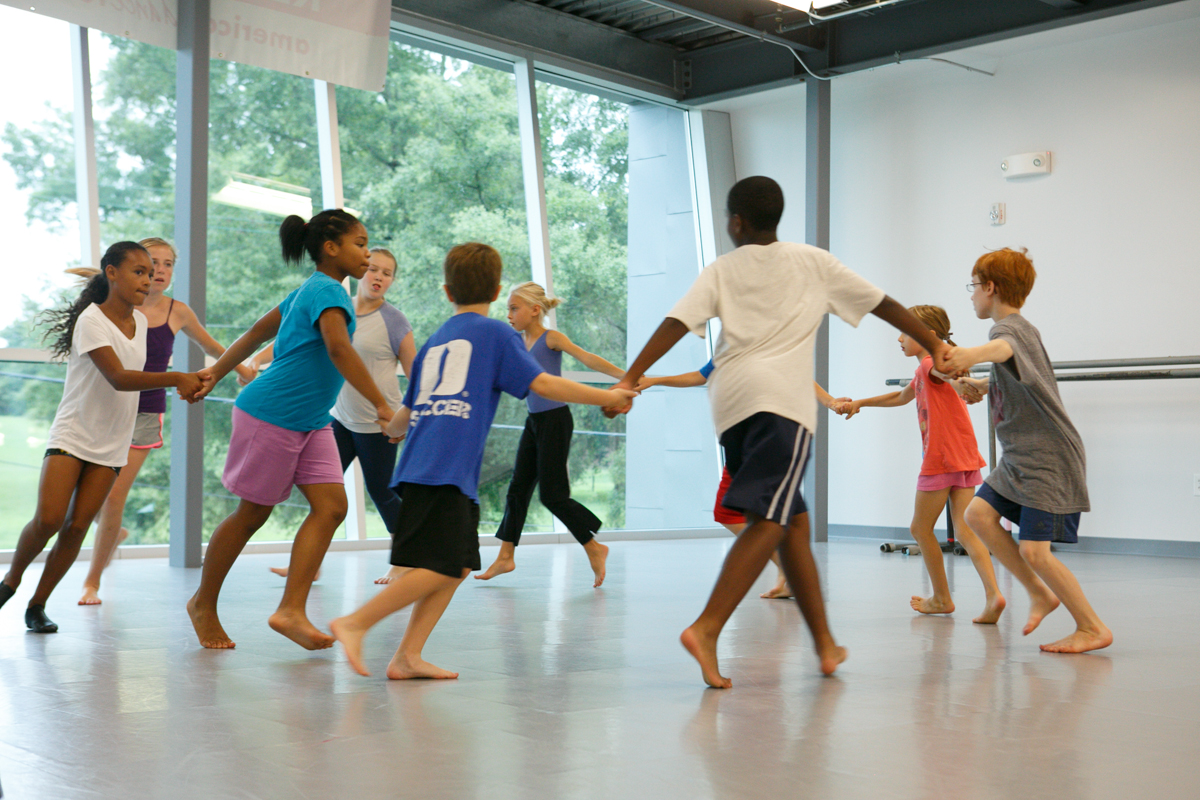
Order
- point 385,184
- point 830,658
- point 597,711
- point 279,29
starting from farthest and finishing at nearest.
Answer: point 385,184 < point 279,29 < point 830,658 < point 597,711

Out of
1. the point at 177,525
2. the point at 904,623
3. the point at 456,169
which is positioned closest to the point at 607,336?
the point at 456,169

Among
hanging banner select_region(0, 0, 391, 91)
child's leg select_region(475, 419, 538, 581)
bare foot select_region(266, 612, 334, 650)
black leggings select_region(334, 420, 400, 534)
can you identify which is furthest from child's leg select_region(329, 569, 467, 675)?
hanging banner select_region(0, 0, 391, 91)

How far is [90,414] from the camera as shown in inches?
133

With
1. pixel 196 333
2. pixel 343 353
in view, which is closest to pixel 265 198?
pixel 196 333

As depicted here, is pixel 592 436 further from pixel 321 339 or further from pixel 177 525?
pixel 321 339

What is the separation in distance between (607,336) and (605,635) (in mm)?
5772

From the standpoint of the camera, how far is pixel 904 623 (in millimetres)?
3814

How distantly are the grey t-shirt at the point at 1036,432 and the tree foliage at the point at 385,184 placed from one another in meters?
4.86

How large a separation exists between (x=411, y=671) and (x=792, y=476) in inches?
41.9

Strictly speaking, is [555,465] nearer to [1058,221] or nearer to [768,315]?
[768,315]

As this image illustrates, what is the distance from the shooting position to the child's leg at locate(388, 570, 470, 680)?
2684mm

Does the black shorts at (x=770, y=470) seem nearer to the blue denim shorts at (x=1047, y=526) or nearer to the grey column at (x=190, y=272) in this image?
the blue denim shorts at (x=1047, y=526)

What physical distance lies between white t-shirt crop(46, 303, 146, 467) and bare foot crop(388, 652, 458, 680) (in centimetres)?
134

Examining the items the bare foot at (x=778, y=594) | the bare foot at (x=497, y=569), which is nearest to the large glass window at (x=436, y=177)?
the bare foot at (x=497, y=569)
